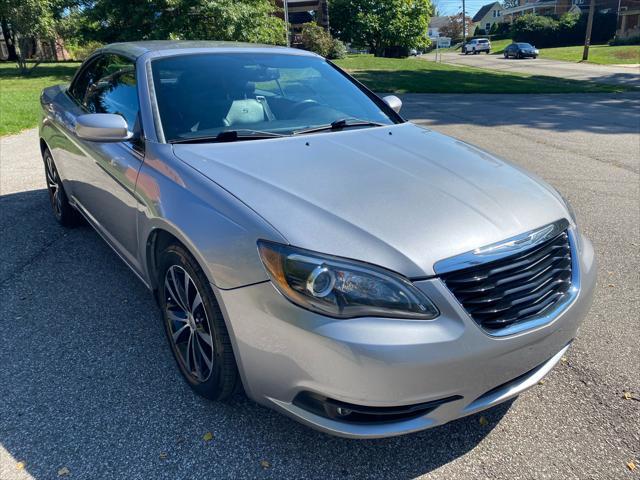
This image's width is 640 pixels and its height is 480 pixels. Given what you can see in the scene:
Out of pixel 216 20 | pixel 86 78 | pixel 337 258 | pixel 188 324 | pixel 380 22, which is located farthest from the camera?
pixel 380 22

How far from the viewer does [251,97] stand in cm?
331

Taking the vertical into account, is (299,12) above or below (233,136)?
above

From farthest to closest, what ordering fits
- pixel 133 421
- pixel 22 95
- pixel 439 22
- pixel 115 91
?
1. pixel 439 22
2. pixel 22 95
3. pixel 115 91
4. pixel 133 421

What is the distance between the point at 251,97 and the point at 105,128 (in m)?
0.91

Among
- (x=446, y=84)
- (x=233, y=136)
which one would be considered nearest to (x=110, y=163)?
(x=233, y=136)

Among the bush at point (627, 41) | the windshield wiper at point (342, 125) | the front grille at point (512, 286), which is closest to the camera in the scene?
the front grille at point (512, 286)

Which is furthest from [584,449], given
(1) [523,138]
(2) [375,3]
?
(2) [375,3]

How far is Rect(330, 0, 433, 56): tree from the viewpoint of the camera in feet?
122

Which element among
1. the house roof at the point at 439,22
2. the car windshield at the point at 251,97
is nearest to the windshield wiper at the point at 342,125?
the car windshield at the point at 251,97

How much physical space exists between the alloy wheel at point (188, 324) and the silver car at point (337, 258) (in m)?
0.01

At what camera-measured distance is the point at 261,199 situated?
7.18 feet

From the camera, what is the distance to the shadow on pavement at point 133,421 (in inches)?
86.1

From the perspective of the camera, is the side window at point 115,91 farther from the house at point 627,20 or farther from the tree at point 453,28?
the tree at point 453,28

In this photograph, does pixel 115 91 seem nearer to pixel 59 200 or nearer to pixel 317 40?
pixel 59 200
